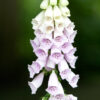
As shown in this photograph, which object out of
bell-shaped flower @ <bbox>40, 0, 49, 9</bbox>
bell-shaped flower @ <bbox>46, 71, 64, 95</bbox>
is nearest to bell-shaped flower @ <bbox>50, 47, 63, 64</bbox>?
bell-shaped flower @ <bbox>46, 71, 64, 95</bbox>

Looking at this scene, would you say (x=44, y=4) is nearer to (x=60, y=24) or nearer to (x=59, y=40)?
(x=60, y=24)

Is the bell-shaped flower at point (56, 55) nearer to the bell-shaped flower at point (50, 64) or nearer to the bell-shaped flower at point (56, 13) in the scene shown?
the bell-shaped flower at point (50, 64)

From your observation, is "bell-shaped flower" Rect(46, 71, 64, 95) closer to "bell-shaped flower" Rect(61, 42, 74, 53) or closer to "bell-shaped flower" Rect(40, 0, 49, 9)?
"bell-shaped flower" Rect(61, 42, 74, 53)

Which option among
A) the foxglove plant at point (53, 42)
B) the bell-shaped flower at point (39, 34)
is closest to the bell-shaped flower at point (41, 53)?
the foxglove plant at point (53, 42)
